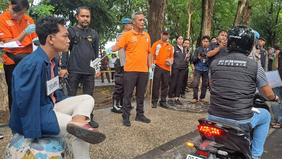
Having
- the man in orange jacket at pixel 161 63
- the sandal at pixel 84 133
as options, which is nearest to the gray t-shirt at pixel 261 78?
the sandal at pixel 84 133

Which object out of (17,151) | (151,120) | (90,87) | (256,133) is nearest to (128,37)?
(90,87)

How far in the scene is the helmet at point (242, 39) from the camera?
2.65 m

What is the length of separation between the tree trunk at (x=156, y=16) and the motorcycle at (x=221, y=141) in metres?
5.72

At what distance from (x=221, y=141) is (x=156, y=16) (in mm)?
6018

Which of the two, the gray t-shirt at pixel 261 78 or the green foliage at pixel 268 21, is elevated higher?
the green foliage at pixel 268 21

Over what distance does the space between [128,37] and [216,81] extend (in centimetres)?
232

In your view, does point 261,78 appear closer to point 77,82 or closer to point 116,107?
point 77,82

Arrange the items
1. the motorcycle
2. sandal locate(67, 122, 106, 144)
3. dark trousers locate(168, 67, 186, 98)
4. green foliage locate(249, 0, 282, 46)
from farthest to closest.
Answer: green foliage locate(249, 0, 282, 46), dark trousers locate(168, 67, 186, 98), the motorcycle, sandal locate(67, 122, 106, 144)

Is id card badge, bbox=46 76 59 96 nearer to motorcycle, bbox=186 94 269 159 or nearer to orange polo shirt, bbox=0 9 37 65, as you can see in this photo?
Result: motorcycle, bbox=186 94 269 159

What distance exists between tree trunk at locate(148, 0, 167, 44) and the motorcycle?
572cm

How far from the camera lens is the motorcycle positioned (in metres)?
2.36

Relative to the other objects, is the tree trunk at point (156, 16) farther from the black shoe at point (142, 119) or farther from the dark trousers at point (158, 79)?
the black shoe at point (142, 119)

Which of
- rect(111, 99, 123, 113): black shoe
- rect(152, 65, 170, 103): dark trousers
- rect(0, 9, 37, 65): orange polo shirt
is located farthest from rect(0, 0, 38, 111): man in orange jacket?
rect(152, 65, 170, 103): dark trousers

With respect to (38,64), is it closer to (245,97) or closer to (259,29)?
(245,97)
